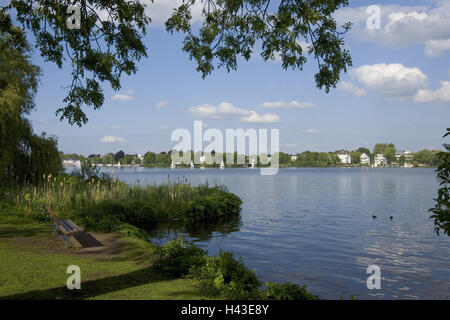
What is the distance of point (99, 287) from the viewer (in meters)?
6.90

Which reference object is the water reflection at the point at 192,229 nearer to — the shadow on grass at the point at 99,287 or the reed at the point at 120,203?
the reed at the point at 120,203

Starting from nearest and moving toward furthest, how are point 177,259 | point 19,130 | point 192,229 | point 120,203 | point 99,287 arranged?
point 99,287
point 177,259
point 192,229
point 120,203
point 19,130

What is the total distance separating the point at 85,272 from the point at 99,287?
1158mm

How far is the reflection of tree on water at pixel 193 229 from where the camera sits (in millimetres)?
16245

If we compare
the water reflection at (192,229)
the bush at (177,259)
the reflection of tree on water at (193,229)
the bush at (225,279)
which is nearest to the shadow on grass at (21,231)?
the water reflection at (192,229)

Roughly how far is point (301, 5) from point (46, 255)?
864cm

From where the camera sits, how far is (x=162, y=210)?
1992cm

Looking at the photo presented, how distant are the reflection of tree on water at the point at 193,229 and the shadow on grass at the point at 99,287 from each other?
7.90 metres

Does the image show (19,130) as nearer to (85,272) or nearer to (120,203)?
(120,203)

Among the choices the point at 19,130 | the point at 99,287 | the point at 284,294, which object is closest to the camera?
the point at 284,294

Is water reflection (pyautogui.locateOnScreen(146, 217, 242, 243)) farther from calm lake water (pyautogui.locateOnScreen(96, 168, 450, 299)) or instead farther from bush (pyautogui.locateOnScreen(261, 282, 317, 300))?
bush (pyautogui.locateOnScreen(261, 282, 317, 300))

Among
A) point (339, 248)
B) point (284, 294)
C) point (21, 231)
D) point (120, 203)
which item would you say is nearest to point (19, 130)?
point (120, 203)
